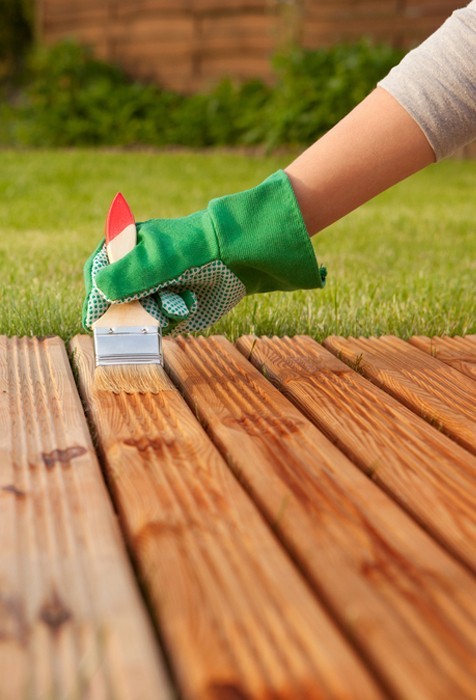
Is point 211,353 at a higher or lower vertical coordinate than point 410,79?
lower

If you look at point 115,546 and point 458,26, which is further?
→ point 458,26

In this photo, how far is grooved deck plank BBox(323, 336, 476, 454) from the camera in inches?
55.6

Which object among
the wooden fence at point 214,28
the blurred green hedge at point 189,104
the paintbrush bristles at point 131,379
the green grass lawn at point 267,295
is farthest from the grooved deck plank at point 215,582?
the wooden fence at point 214,28

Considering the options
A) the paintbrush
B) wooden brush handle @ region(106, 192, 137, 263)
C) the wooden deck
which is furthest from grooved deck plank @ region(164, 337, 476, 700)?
wooden brush handle @ region(106, 192, 137, 263)

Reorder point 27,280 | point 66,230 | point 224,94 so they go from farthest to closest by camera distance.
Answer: point 224,94
point 66,230
point 27,280

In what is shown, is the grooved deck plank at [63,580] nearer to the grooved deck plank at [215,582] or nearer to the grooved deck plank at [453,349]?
the grooved deck plank at [215,582]

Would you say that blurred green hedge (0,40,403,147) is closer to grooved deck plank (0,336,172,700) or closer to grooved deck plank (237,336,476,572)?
grooved deck plank (237,336,476,572)

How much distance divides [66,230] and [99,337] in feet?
8.26

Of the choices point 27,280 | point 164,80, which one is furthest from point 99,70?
point 27,280

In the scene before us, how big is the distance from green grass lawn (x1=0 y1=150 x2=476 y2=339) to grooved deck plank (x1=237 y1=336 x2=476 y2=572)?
15.1 inches

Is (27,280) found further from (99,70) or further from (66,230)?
(99,70)

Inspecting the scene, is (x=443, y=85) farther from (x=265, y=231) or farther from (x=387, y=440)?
(x=387, y=440)

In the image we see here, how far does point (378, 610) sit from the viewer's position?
2.74ft

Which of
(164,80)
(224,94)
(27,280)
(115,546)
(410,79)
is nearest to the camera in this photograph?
(115,546)
